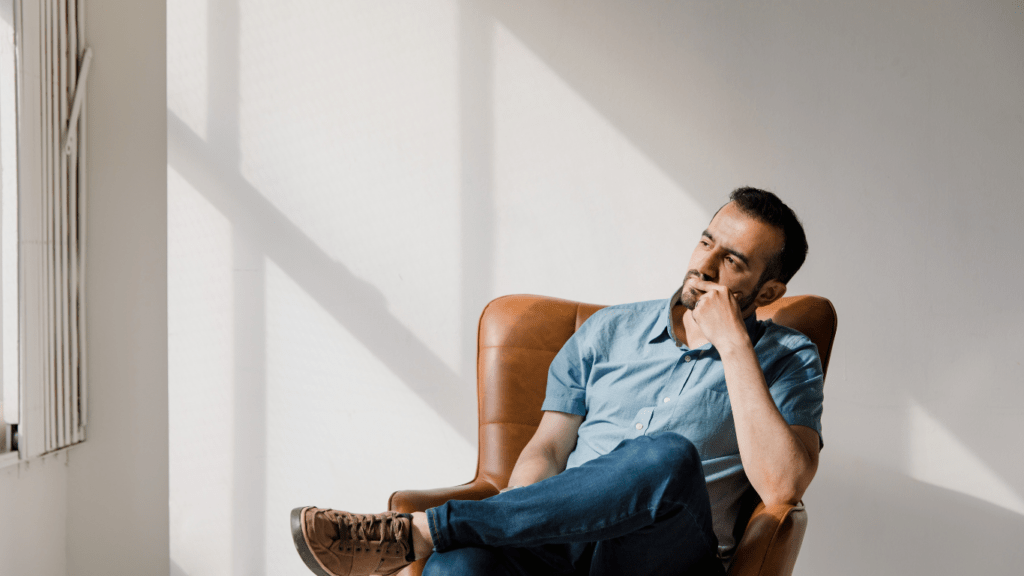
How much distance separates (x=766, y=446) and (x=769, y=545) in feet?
0.62

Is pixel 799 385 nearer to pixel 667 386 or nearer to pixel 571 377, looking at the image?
→ pixel 667 386

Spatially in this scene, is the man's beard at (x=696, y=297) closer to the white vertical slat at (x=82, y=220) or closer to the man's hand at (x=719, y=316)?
the man's hand at (x=719, y=316)

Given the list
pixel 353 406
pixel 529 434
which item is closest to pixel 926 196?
pixel 529 434

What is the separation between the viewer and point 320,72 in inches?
82.4

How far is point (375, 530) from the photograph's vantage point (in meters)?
1.11

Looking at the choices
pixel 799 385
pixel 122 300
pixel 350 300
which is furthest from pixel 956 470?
pixel 122 300

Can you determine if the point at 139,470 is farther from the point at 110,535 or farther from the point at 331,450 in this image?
the point at 331,450

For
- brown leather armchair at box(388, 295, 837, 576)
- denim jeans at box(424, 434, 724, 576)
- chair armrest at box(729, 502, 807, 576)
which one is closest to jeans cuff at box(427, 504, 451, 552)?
denim jeans at box(424, 434, 724, 576)

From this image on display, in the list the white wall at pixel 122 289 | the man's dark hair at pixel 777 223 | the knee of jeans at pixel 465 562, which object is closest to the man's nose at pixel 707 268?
the man's dark hair at pixel 777 223

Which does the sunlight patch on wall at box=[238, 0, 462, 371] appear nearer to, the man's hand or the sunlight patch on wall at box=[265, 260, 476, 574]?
the sunlight patch on wall at box=[265, 260, 476, 574]

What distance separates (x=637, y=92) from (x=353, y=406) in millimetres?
1331

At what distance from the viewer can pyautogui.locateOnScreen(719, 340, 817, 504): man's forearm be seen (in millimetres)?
1225

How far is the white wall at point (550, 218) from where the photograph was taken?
6.56 ft

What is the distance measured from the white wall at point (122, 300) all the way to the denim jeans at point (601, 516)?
1.49 meters
